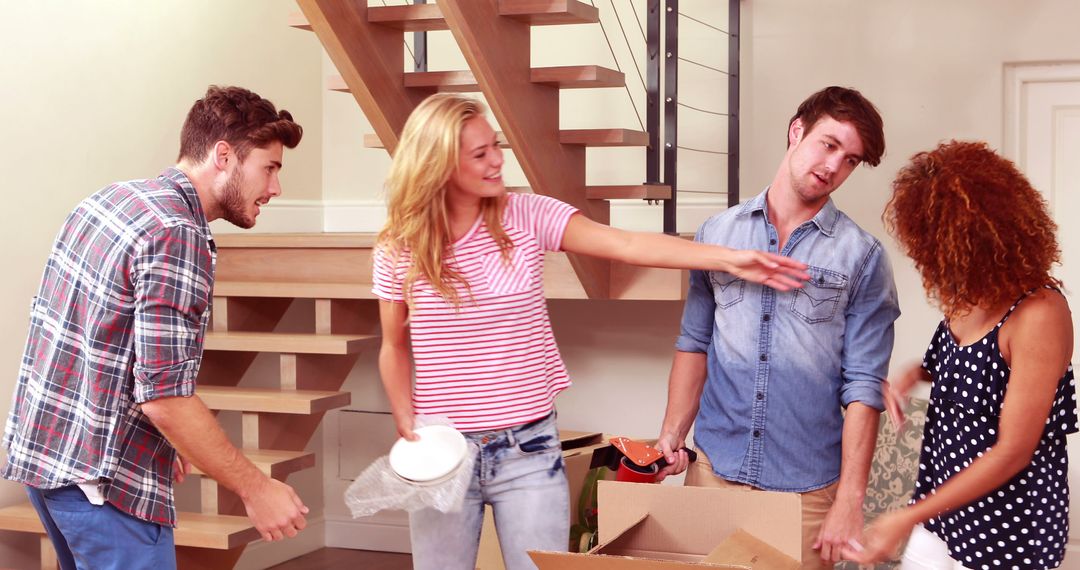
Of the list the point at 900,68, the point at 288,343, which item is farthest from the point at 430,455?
the point at 900,68

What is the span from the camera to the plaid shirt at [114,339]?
186 centimetres

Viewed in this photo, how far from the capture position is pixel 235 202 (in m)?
2.15

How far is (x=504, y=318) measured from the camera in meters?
2.00

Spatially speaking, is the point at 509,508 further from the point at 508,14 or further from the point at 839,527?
the point at 508,14

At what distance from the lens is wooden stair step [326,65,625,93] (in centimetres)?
329

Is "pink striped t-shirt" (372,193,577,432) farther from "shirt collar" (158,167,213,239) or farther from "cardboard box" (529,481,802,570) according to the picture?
"shirt collar" (158,167,213,239)

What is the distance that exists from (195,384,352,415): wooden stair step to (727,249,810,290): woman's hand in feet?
6.45

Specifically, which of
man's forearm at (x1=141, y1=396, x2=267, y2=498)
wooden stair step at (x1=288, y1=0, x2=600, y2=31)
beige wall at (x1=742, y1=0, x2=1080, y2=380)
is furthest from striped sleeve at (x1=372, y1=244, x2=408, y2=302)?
beige wall at (x1=742, y1=0, x2=1080, y2=380)

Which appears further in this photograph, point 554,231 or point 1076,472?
point 1076,472

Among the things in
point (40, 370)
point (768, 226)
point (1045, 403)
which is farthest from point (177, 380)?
point (1045, 403)

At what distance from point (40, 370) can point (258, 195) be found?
0.50 m

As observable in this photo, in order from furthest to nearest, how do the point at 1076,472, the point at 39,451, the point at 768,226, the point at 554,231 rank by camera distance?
the point at 1076,472 < the point at 768,226 < the point at 554,231 < the point at 39,451

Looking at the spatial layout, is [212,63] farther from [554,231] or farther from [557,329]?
[554,231]

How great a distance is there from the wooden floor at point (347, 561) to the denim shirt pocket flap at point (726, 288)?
2.75 metres
